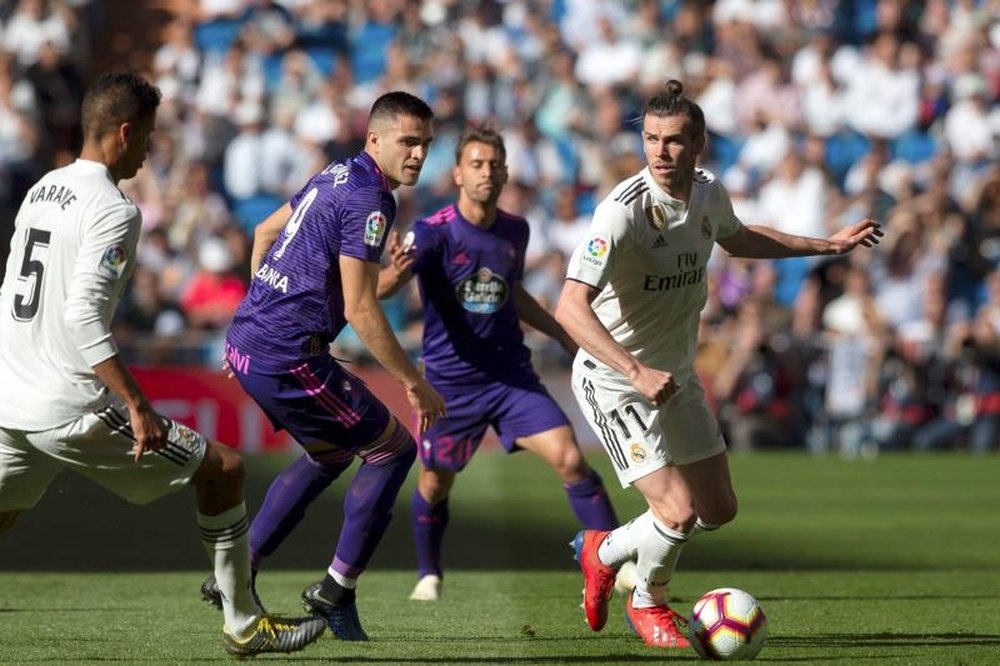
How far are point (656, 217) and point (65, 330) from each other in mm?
2595

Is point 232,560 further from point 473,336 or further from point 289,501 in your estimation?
point 473,336

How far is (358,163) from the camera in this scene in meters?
7.91

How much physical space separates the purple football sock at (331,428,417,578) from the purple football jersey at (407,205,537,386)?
88.7 inches

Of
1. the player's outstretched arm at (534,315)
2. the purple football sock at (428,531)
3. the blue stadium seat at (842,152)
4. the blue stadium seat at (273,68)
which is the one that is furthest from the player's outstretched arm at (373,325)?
the blue stadium seat at (273,68)

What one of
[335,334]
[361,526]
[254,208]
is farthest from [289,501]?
[254,208]

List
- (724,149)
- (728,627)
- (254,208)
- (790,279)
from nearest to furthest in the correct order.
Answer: (728,627) < (790,279) < (254,208) < (724,149)

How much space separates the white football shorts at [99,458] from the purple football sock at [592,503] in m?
3.46

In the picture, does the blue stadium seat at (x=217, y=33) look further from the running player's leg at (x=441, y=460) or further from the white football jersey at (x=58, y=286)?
the white football jersey at (x=58, y=286)

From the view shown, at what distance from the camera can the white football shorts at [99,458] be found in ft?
21.8

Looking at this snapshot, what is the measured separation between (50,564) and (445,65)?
13.3 m

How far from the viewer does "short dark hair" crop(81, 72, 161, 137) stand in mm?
6711

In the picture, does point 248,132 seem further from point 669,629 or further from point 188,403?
point 669,629

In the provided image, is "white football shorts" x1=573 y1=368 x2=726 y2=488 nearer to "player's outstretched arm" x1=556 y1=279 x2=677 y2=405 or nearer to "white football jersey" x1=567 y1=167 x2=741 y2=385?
"white football jersey" x1=567 y1=167 x2=741 y2=385

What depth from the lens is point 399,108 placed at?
315 inches
